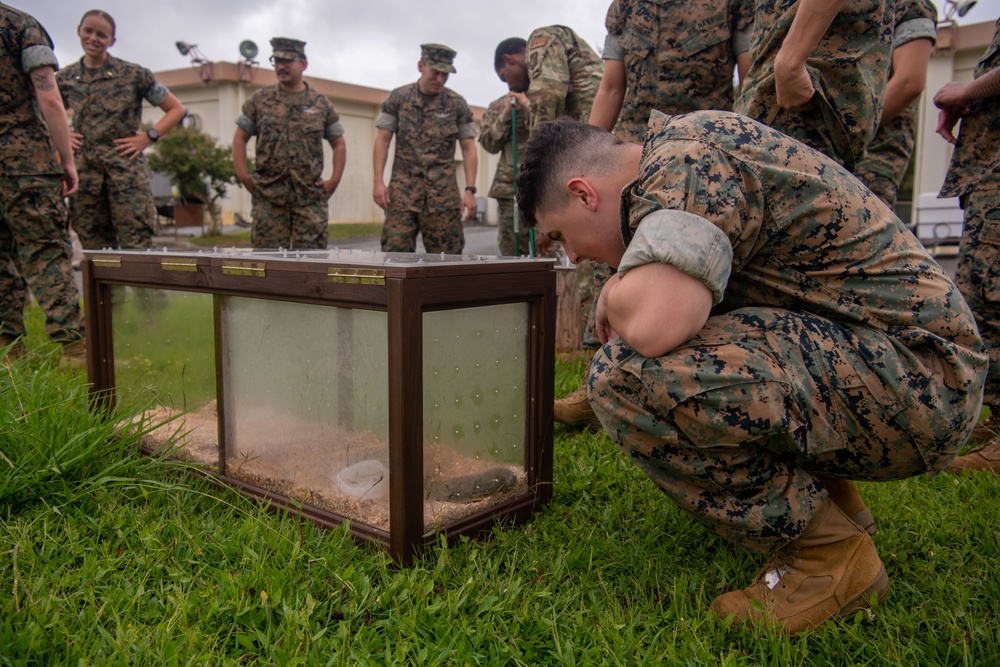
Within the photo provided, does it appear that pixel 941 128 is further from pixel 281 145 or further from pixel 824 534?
pixel 281 145

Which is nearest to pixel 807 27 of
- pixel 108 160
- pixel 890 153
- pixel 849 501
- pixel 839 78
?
pixel 839 78

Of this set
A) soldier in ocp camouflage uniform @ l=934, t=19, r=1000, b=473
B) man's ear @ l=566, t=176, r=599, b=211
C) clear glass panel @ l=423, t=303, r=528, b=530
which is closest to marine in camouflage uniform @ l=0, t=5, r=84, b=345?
clear glass panel @ l=423, t=303, r=528, b=530

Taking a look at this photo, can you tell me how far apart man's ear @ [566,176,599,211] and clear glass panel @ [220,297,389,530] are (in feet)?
1.83

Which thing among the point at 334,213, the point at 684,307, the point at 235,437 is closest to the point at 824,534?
the point at 684,307

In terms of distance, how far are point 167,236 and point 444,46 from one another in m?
16.6

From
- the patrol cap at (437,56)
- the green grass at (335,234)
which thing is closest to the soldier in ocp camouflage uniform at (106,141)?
the patrol cap at (437,56)

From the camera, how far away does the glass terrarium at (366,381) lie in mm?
1890

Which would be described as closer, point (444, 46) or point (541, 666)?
point (541, 666)

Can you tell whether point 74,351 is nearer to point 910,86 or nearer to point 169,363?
point 169,363

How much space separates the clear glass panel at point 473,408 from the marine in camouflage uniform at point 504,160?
11.0 ft

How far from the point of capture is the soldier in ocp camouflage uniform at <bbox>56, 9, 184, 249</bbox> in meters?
4.96

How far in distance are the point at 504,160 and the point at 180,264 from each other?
12.4 ft

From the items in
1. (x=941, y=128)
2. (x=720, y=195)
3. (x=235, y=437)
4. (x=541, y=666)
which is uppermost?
(x=941, y=128)

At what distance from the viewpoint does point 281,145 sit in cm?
581
